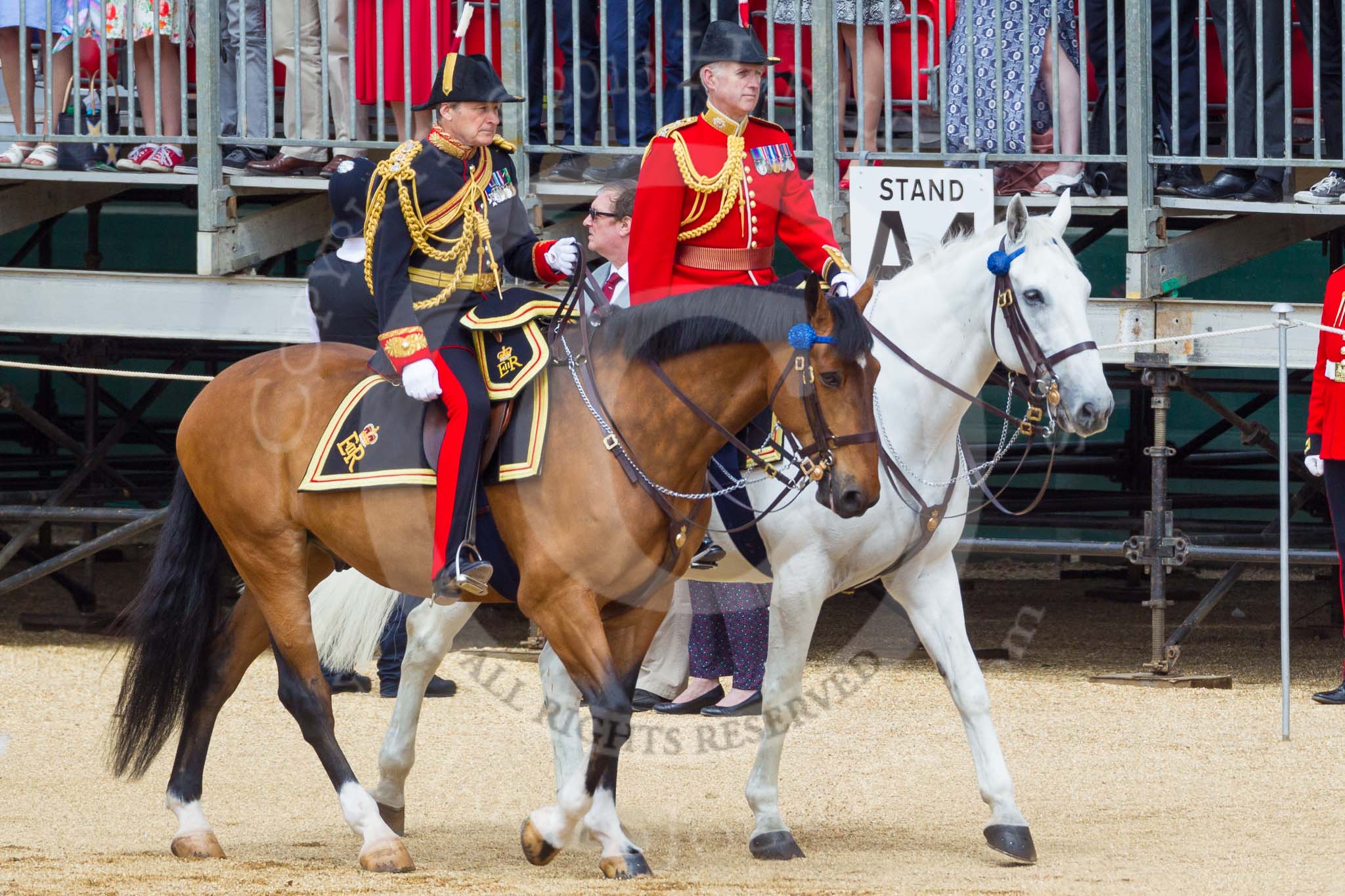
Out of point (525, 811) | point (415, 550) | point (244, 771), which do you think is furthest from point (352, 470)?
point (244, 771)

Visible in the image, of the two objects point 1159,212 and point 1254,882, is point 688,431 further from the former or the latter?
point 1159,212

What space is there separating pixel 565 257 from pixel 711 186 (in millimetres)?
831

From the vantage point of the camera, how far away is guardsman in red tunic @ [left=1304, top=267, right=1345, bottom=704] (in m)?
7.45

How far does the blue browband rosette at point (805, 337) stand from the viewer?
4.67 m

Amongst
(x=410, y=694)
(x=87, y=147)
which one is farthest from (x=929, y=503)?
(x=87, y=147)

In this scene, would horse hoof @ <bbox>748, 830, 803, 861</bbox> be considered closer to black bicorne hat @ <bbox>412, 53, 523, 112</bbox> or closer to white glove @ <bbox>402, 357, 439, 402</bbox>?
white glove @ <bbox>402, 357, 439, 402</bbox>

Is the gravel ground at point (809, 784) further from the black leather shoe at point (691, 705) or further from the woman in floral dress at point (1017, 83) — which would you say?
the woman in floral dress at point (1017, 83)

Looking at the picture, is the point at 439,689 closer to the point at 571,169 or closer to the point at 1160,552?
the point at 571,169

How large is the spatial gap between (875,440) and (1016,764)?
244cm

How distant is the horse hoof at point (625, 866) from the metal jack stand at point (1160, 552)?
146 inches

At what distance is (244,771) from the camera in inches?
265

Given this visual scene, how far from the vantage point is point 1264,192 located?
780 centimetres

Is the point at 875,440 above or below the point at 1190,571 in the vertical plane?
above

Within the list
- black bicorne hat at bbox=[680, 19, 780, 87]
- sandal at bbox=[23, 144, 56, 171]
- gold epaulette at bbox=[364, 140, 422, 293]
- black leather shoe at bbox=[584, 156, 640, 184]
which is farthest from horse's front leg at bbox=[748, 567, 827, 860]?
sandal at bbox=[23, 144, 56, 171]
